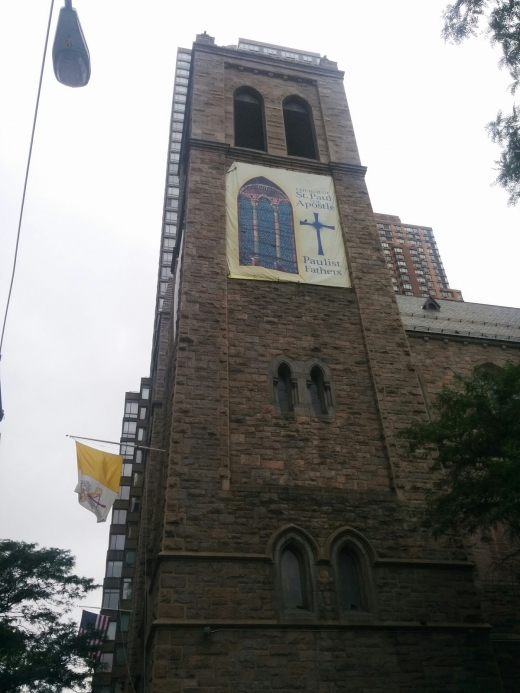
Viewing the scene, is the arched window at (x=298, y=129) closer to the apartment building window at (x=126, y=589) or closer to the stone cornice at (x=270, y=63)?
the stone cornice at (x=270, y=63)

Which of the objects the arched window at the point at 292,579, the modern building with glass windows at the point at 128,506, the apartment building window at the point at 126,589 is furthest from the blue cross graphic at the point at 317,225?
the apartment building window at the point at 126,589

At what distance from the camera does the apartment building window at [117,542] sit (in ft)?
201

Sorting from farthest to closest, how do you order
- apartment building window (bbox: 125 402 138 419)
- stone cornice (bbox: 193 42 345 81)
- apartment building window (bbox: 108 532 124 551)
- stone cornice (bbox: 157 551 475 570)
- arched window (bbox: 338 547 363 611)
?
apartment building window (bbox: 125 402 138 419)
apartment building window (bbox: 108 532 124 551)
stone cornice (bbox: 193 42 345 81)
arched window (bbox: 338 547 363 611)
stone cornice (bbox: 157 551 475 570)

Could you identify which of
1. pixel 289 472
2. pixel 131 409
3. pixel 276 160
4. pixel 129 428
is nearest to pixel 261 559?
pixel 289 472

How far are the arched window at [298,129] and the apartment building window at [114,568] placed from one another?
4797 centimetres

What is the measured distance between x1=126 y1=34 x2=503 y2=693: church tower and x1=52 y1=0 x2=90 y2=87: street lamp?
27.3ft

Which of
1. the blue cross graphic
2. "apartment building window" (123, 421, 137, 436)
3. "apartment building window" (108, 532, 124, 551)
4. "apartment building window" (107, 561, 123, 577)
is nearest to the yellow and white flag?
the blue cross graphic

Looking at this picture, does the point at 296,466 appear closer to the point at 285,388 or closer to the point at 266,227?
the point at 285,388

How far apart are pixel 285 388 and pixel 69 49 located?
10.2 meters

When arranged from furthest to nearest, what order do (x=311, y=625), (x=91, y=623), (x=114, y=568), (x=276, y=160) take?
(x=114, y=568) < (x=91, y=623) < (x=276, y=160) < (x=311, y=625)

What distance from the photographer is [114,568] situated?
198 feet

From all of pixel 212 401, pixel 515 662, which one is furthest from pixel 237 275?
pixel 515 662

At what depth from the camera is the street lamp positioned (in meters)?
7.85

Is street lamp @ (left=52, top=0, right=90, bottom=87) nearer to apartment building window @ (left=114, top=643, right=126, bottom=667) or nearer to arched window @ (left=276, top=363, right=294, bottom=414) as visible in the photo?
arched window @ (left=276, top=363, right=294, bottom=414)
